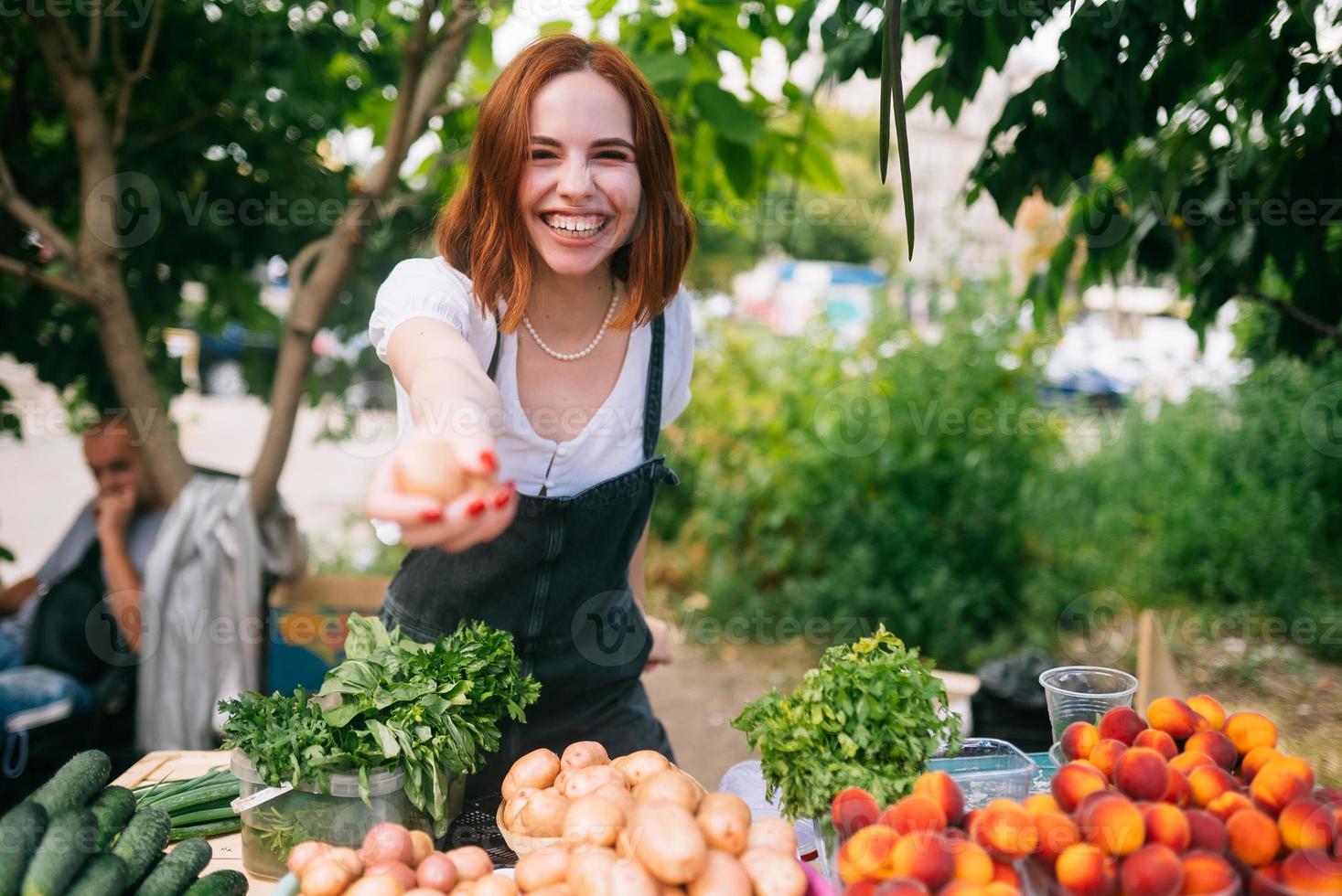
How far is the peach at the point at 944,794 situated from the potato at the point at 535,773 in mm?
600

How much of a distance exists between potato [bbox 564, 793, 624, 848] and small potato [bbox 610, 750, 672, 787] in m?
0.14

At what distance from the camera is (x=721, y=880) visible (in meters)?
1.27

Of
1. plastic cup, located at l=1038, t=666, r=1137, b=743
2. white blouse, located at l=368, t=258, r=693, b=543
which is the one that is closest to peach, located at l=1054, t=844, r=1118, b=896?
plastic cup, located at l=1038, t=666, r=1137, b=743

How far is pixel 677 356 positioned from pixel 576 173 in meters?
0.52

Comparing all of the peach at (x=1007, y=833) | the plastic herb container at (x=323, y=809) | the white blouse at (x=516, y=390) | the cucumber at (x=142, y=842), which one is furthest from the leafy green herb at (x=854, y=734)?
the cucumber at (x=142, y=842)

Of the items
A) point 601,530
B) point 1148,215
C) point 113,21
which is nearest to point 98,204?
point 113,21

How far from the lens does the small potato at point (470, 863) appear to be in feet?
4.61

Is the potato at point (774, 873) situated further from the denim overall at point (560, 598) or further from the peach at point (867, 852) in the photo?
the denim overall at point (560, 598)

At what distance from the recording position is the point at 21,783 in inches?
118

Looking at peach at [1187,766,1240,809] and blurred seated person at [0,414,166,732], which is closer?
peach at [1187,766,1240,809]

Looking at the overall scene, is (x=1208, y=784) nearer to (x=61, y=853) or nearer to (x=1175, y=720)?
(x=1175, y=720)

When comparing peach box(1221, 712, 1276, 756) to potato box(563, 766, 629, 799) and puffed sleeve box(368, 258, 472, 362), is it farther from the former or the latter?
puffed sleeve box(368, 258, 472, 362)

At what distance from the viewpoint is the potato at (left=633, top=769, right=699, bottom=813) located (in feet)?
4.66

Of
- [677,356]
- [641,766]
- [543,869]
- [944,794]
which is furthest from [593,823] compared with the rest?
[677,356]
